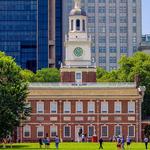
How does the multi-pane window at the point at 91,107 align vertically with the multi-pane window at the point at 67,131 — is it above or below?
above

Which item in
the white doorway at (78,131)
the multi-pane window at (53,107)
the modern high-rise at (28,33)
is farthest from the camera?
the modern high-rise at (28,33)

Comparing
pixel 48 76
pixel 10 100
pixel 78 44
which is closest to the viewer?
pixel 10 100

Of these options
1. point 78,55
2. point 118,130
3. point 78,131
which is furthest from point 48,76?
point 118,130

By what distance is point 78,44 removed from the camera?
4852 inches

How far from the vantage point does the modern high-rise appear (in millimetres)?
195625

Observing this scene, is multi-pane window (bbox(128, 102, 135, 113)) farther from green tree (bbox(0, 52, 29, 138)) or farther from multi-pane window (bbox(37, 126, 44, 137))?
green tree (bbox(0, 52, 29, 138))

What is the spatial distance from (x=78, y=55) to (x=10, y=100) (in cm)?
3072

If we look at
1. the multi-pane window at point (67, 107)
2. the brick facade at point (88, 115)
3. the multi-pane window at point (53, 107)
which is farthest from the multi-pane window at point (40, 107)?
the multi-pane window at point (67, 107)

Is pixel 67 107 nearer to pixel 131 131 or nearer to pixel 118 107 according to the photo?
pixel 118 107

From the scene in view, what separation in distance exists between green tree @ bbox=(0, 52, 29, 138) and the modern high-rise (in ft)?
317

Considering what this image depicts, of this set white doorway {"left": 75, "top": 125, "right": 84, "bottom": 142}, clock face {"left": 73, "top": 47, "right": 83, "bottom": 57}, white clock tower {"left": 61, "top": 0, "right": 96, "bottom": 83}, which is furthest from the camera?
clock face {"left": 73, "top": 47, "right": 83, "bottom": 57}

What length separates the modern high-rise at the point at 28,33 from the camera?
196m

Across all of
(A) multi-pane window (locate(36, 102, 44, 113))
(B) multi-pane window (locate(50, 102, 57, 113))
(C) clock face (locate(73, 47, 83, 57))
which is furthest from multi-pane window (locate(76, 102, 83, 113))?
(C) clock face (locate(73, 47, 83, 57))

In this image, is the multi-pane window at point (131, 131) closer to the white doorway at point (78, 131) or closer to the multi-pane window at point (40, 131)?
the white doorway at point (78, 131)
